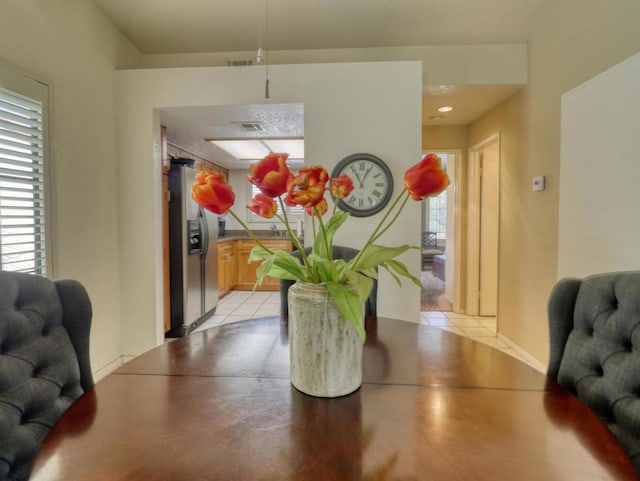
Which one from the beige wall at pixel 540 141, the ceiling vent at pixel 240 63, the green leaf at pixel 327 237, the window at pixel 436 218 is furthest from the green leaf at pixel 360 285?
the window at pixel 436 218

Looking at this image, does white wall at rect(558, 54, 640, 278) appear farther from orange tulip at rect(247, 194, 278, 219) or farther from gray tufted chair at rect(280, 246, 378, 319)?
orange tulip at rect(247, 194, 278, 219)

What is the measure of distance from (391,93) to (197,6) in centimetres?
149

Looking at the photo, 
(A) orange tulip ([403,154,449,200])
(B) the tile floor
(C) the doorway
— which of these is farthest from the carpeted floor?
(A) orange tulip ([403,154,449,200])

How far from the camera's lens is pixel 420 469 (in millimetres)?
570

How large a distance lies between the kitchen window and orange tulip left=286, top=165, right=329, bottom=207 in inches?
73.3

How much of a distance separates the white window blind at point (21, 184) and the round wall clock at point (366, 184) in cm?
187

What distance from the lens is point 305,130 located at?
8.24 feet

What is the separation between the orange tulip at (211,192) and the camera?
2.40ft

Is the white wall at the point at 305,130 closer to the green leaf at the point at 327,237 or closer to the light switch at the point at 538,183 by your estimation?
the light switch at the point at 538,183

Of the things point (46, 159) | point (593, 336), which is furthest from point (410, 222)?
point (46, 159)

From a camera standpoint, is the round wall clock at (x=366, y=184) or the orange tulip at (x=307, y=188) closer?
the orange tulip at (x=307, y=188)

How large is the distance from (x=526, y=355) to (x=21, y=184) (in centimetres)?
376

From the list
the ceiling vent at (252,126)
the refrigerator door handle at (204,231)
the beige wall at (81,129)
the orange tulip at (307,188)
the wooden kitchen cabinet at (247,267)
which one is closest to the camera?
the orange tulip at (307,188)

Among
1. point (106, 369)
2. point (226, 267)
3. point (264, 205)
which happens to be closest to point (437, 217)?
point (226, 267)
